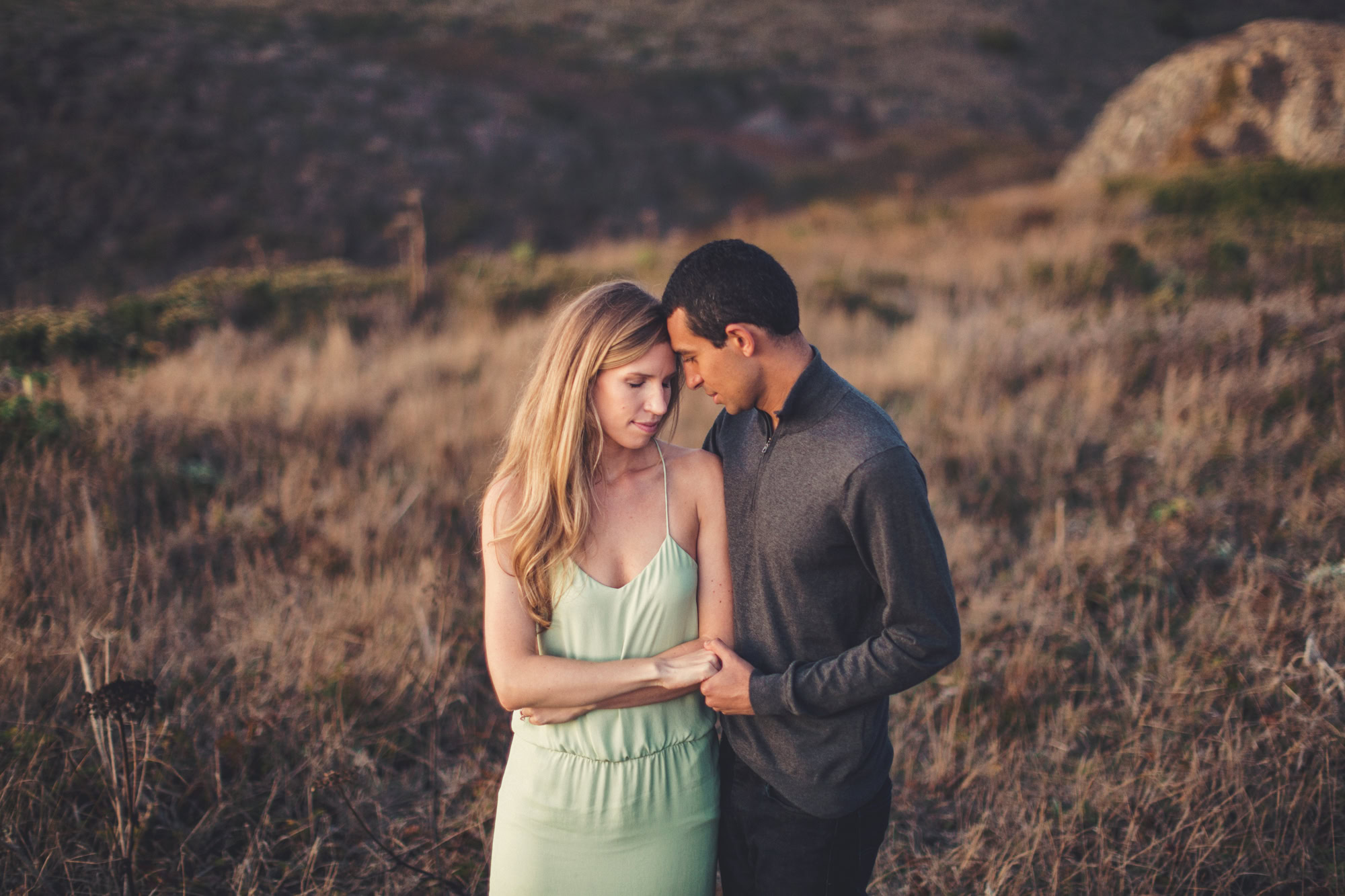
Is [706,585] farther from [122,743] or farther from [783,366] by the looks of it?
[122,743]

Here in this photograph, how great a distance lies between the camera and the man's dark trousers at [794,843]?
191cm

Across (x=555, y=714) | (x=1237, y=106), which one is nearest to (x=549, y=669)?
(x=555, y=714)

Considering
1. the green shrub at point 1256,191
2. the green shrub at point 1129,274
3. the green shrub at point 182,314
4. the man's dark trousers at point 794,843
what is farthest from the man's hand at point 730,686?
the green shrub at point 1256,191

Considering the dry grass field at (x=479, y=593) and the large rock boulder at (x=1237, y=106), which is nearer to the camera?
the dry grass field at (x=479, y=593)

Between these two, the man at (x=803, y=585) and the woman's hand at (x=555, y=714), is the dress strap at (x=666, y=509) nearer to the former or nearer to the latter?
the man at (x=803, y=585)

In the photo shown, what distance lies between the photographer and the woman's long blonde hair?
1897 millimetres

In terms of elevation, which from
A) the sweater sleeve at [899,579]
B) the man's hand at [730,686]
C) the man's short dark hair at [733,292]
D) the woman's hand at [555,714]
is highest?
the man's short dark hair at [733,292]

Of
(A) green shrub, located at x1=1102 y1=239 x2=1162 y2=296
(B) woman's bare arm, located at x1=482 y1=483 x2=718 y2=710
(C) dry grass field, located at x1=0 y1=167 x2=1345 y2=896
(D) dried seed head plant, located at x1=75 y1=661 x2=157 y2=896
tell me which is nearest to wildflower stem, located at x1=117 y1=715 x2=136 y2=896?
(D) dried seed head plant, located at x1=75 y1=661 x2=157 y2=896

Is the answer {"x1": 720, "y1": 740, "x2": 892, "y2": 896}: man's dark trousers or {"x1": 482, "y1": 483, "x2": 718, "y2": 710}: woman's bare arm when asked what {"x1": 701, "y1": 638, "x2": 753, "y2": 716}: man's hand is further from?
{"x1": 720, "y1": 740, "x2": 892, "y2": 896}: man's dark trousers

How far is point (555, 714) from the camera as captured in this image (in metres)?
1.92

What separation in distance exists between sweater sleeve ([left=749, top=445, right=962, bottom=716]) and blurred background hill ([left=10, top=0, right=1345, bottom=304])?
10401mm

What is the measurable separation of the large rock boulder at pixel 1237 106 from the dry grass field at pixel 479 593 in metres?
5.86

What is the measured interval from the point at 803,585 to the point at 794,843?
68 centimetres

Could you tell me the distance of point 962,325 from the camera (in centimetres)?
795
